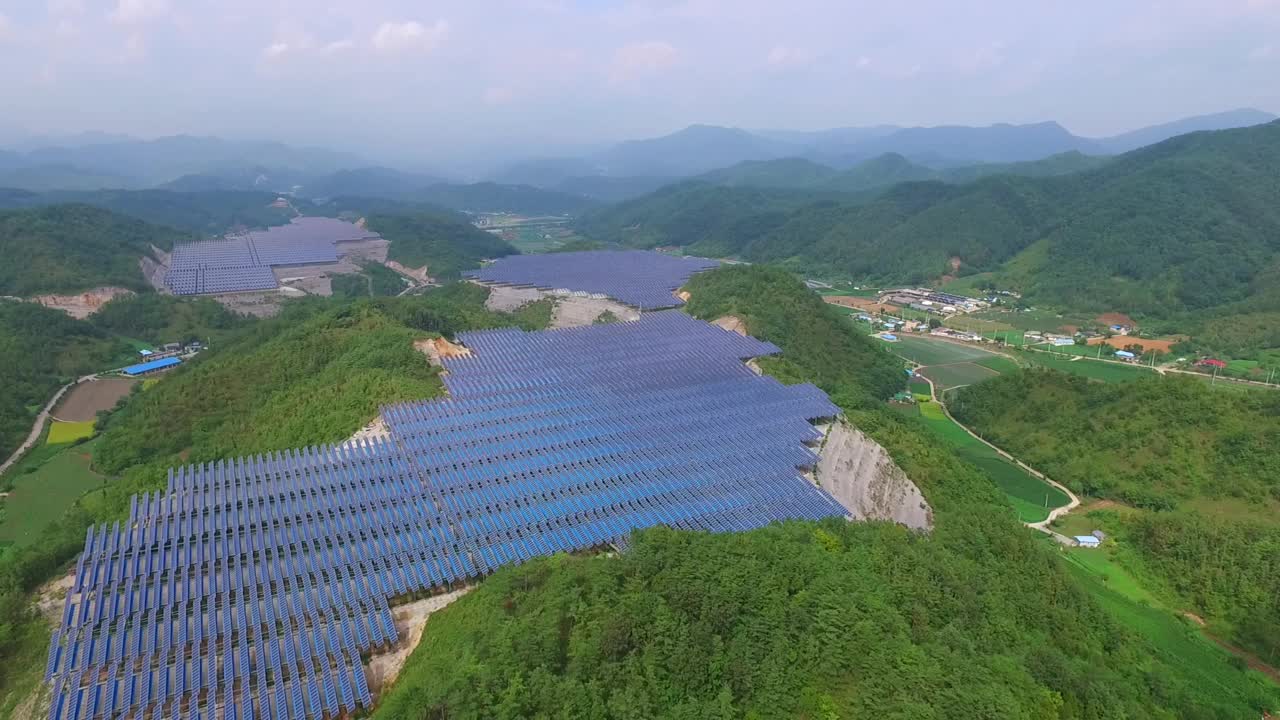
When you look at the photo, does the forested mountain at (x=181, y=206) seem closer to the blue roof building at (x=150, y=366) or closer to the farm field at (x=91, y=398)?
the blue roof building at (x=150, y=366)

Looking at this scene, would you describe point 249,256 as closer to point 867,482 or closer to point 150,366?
point 150,366

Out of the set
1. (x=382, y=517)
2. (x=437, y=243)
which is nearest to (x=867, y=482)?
(x=382, y=517)

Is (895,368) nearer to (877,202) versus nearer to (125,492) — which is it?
(125,492)

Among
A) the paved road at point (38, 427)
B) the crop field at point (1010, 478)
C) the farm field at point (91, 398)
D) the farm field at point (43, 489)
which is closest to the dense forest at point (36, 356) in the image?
the paved road at point (38, 427)

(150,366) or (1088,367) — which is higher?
(150,366)

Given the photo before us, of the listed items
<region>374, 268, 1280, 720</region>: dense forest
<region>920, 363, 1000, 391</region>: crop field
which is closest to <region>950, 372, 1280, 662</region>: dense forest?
<region>374, 268, 1280, 720</region>: dense forest

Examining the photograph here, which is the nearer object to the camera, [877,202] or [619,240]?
[877,202]

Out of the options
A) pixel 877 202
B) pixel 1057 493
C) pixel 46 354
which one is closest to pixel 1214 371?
pixel 1057 493
